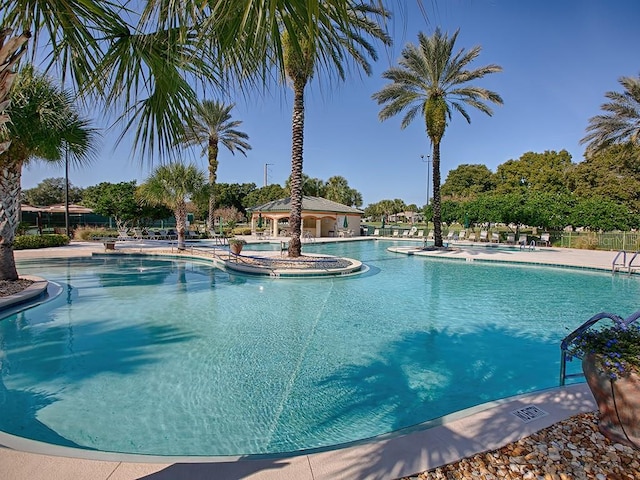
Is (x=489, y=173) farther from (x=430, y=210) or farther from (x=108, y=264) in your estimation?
(x=108, y=264)

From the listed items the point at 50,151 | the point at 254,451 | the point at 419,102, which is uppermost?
the point at 419,102

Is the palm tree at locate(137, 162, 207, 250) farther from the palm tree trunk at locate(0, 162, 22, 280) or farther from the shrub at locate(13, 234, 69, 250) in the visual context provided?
the palm tree trunk at locate(0, 162, 22, 280)

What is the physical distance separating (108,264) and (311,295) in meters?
11.4

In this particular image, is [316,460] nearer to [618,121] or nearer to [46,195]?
[618,121]

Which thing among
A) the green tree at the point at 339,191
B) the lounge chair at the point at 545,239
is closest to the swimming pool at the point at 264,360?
the lounge chair at the point at 545,239

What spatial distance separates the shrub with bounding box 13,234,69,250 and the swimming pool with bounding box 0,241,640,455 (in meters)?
12.5

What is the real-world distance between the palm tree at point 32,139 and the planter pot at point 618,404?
9.93 metres

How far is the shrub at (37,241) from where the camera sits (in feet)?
67.3

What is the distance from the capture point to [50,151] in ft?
30.9

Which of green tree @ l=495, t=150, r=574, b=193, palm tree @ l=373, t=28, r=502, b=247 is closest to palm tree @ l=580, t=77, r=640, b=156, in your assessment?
palm tree @ l=373, t=28, r=502, b=247

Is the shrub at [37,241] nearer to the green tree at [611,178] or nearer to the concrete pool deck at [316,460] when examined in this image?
the concrete pool deck at [316,460]

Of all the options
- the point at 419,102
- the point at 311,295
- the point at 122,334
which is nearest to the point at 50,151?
the point at 122,334

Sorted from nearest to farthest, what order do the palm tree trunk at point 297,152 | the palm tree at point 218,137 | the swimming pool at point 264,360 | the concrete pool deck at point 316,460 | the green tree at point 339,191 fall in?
the concrete pool deck at point 316,460, the swimming pool at point 264,360, the palm tree trunk at point 297,152, the palm tree at point 218,137, the green tree at point 339,191

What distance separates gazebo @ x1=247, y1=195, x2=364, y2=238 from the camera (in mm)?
34656
